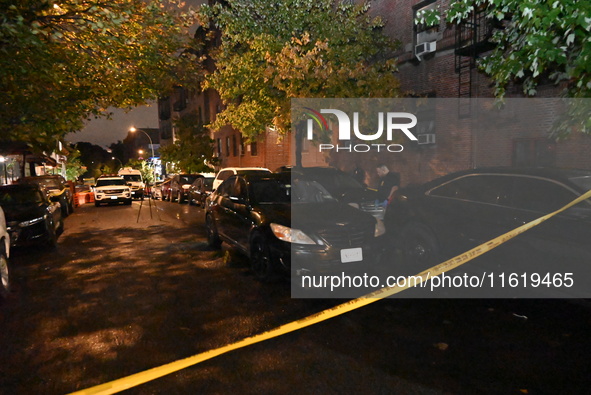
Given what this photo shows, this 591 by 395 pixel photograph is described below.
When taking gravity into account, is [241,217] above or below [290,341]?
above

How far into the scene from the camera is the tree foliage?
49.9 ft

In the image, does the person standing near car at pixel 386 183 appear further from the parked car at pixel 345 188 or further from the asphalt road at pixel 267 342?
the asphalt road at pixel 267 342

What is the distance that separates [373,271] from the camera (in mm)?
7031

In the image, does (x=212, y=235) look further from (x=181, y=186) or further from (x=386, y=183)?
(x=181, y=186)

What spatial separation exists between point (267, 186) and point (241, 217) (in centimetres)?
74

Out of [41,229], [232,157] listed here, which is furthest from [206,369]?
[232,157]

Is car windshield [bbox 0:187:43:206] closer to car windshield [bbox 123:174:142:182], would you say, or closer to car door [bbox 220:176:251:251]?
car door [bbox 220:176:251:251]

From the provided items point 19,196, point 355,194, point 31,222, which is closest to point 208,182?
point 355,194

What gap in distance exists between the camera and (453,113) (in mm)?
16359

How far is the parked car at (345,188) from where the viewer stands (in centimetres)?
920

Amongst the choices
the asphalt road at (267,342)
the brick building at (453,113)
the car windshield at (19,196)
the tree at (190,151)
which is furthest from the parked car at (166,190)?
the asphalt road at (267,342)

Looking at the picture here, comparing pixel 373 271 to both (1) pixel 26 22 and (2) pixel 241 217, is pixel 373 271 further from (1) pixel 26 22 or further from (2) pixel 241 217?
(1) pixel 26 22

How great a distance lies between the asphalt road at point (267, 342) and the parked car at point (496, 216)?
2.56 feet

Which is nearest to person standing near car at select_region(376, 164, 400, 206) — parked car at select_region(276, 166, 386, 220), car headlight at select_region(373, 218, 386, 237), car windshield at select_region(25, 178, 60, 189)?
parked car at select_region(276, 166, 386, 220)
